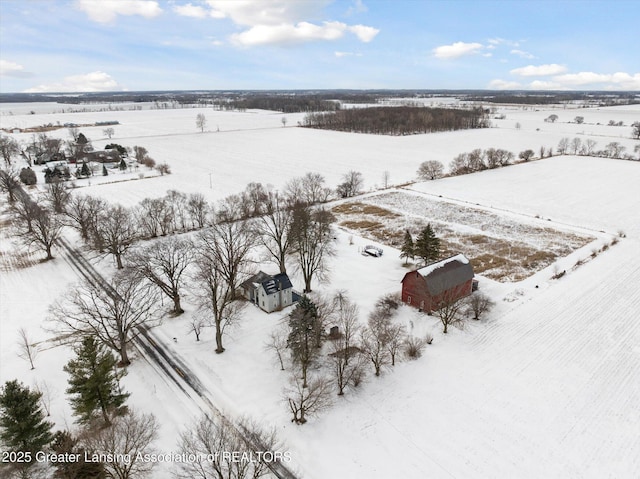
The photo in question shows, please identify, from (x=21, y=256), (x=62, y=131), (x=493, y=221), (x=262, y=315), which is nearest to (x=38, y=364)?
(x=262, y=315)

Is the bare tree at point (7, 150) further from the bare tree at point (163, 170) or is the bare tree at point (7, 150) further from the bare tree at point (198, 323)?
the bare tree at point (198, 323)

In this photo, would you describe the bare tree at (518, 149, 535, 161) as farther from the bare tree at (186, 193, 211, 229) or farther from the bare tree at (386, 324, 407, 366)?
the bare tree at (386, 324, 407, 366)

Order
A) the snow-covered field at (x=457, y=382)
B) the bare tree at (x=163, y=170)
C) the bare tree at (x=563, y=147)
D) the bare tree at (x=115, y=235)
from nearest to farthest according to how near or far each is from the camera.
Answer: the snow-covered field at (x=457, y=382)
the bare tree at (x=115, y=235)
the bare tree at (x=163, y=170)
the bare tree at (x=563, y=147)

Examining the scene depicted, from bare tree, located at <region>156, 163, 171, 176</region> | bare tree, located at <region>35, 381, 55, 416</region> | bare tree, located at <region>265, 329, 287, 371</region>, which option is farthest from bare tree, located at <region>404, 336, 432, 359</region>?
bare tree, located at <region>156, 163, 171, 176</region>

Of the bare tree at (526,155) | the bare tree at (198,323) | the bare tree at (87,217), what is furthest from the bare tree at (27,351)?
the bare tree at (526,155)

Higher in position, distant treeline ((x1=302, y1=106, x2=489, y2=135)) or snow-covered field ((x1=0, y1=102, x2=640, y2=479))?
distant treeline ((x1=302, y1=106, x2=489, y2=135))

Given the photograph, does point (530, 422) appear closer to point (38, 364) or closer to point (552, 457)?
point (552, 457)

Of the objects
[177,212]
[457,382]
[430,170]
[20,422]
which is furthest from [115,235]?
[430,170]
